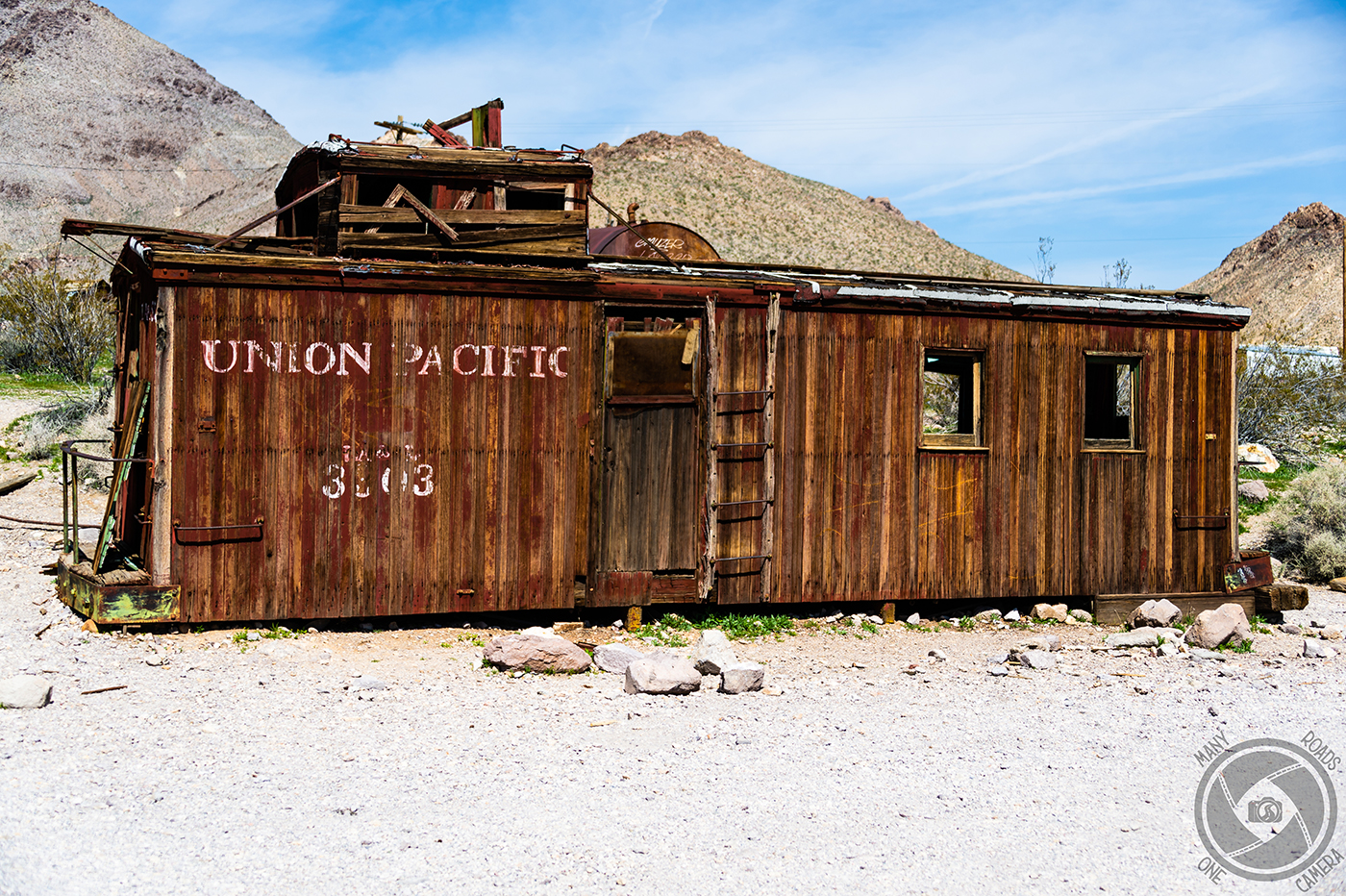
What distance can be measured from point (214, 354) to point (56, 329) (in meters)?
18.2

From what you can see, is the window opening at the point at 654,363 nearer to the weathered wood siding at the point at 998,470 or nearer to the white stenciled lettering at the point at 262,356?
the weathered wood siding at the point at 998,470

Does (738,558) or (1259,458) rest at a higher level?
(1259,458)

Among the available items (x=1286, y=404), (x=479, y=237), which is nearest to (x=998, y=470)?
(x=479, y=237)

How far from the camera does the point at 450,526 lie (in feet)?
27.1

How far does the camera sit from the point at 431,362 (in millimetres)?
8172

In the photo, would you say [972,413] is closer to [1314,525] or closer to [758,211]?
[1314,525]

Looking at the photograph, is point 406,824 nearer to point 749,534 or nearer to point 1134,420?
point 749,534

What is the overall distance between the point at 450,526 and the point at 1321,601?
10076mm

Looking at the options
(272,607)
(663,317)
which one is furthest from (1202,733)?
(272,607)

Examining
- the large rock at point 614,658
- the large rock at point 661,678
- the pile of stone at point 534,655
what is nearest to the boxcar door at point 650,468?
the large rock at point 614,658

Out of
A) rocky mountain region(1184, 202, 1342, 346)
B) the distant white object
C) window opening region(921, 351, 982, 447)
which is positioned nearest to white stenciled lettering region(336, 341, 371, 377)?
window opening region(921, 351, 982, 447)

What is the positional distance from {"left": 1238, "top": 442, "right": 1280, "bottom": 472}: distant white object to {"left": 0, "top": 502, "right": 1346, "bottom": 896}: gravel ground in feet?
36.8

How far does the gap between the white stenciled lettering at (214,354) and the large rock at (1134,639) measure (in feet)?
25.2

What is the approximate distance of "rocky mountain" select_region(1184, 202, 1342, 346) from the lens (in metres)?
61.7
